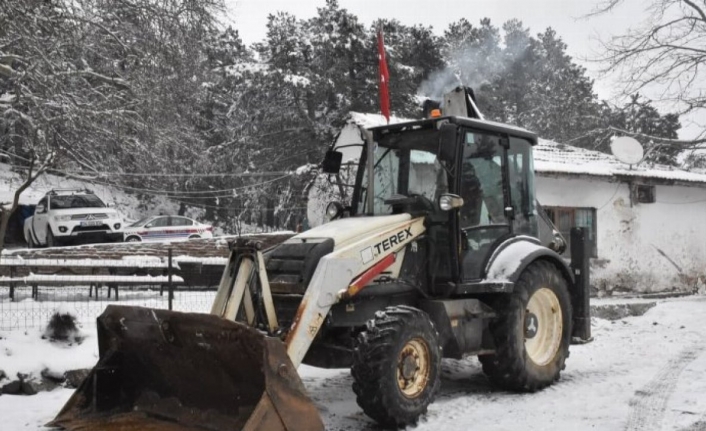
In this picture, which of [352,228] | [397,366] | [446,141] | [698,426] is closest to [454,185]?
[446,141]

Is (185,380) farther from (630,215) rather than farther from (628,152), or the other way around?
(628,152)

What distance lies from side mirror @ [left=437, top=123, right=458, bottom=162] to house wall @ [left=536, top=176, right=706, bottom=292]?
972cm

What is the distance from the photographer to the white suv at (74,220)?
64.2 ft

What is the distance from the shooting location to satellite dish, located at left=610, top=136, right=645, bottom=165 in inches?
672

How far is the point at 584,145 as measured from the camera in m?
40.7

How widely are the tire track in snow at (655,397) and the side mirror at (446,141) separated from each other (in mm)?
2678

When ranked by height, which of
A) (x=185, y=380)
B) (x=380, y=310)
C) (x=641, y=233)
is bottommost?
(x=185, y=380)

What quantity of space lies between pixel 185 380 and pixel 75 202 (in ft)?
54.6

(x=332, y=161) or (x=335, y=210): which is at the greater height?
(x=332, y=161)

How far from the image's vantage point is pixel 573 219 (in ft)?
53.1

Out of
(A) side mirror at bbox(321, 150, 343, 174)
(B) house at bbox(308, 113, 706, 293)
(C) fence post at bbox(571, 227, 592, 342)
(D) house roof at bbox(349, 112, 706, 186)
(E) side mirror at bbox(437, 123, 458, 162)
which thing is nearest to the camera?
(E) side mirror at bbox(437, 123, 458, 162)

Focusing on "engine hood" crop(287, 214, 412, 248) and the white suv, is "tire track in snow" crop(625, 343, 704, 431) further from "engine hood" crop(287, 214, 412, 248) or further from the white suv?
the white suv

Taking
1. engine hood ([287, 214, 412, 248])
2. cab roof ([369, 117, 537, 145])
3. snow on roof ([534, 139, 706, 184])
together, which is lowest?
engine hood ([287, 214, 412, 248])

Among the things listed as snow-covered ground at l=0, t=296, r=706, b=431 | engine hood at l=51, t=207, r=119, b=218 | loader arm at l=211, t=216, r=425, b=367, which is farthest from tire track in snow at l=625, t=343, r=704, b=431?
engine hood at l=51, t=207, r=119, b=218
